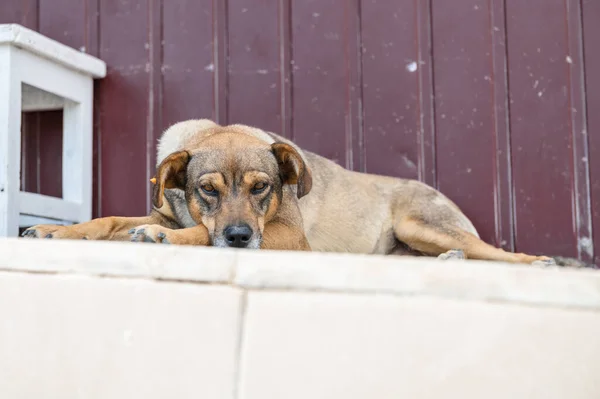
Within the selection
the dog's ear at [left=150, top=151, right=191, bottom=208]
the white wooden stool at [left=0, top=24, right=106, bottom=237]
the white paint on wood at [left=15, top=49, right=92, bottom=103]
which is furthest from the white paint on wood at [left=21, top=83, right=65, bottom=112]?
the dog's ear at [left=150, top=151, right=191, bottom=208]

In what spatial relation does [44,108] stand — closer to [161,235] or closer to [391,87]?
[161,235]

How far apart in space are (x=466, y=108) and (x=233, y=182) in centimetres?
176

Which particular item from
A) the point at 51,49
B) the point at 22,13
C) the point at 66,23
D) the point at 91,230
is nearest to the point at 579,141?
the point at 91,230

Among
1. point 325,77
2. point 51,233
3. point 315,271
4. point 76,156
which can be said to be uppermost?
point 325,77

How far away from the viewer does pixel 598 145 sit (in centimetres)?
441

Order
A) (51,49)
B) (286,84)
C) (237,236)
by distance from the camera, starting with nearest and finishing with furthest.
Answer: (237,236) < (51,49) < (286,84)

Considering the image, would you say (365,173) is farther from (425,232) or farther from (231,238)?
(231,238)

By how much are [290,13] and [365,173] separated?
3.81ft

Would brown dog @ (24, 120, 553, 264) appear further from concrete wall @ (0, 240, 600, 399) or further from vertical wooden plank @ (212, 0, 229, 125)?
concrete wall @ (0, 240, 600, 399)

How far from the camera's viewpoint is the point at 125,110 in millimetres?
4941

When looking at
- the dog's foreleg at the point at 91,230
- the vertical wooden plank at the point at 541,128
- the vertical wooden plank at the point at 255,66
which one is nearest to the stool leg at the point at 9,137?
the dog's foreleg at the point at 91,230

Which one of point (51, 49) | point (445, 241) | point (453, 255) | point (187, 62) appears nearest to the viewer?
point (453, 255)

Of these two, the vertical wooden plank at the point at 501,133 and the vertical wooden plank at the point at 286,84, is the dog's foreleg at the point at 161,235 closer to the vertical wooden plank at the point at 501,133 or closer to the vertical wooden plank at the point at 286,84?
the vertical wooden plank at the point at 286,84

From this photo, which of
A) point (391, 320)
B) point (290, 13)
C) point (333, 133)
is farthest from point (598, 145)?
point (391, 320)
